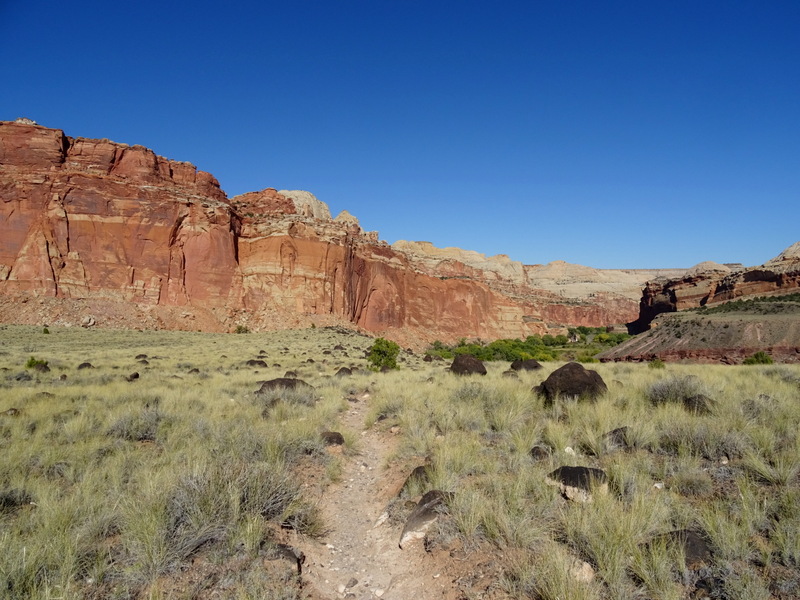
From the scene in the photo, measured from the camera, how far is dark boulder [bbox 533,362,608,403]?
364 inches

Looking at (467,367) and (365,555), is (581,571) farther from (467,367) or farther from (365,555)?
(467,367)

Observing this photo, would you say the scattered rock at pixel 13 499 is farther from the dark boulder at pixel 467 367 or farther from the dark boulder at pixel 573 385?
the dark boulder at pixel 467 367

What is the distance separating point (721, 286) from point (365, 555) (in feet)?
240

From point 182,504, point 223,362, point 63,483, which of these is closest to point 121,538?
point 182,504

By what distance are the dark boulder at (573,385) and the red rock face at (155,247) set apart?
132ft

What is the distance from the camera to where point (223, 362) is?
67.9 ft

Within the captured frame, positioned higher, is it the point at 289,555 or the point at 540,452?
the point at 540,452

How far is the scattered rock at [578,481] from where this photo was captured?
431cm

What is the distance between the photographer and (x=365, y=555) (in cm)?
436

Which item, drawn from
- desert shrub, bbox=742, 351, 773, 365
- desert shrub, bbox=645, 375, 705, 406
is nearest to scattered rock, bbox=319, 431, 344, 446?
desert shrub, bbox=645, 375, 705, 406

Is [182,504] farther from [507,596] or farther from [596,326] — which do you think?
[596,326]

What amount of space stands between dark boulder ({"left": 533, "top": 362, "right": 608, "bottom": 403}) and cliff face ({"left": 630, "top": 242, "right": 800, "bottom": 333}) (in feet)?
167

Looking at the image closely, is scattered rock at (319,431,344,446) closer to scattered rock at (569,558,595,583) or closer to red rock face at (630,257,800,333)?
scattered rock at (569,558,595,583)

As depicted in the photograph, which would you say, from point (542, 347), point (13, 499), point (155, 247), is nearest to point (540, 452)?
point (13, 499)
